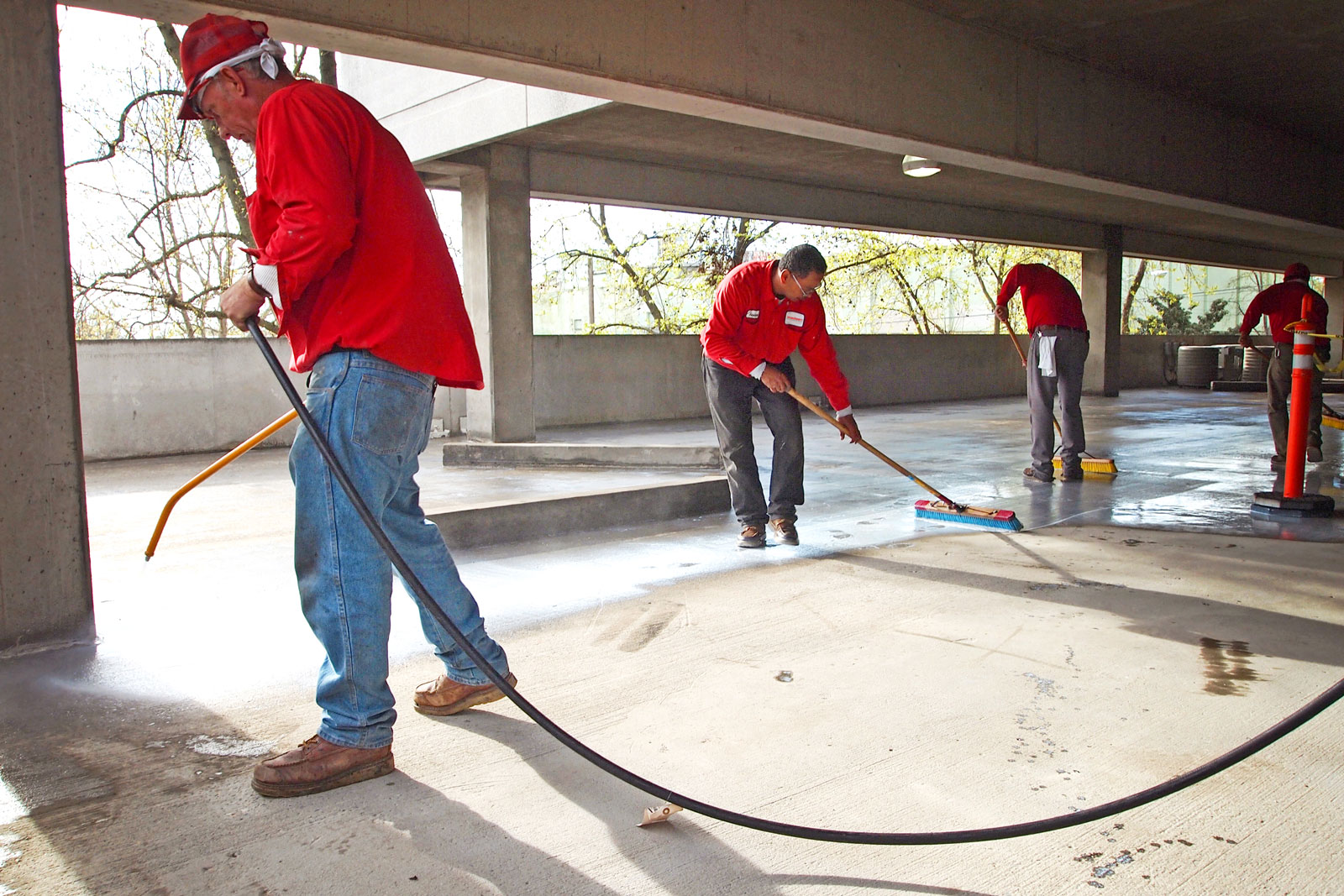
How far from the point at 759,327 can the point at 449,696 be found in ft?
10.2

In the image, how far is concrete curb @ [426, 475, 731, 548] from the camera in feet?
17.8

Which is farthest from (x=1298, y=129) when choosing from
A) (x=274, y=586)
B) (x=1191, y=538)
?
(x=274, y=586)

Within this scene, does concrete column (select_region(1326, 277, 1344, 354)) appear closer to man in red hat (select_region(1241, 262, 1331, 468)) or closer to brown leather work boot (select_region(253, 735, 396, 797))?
man in red hat (select_region(1241, 262, 1331, 468))

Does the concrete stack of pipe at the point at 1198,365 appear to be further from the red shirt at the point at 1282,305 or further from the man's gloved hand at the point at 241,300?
the man's gloved hand at the point at 241,300

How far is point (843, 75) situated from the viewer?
724cm

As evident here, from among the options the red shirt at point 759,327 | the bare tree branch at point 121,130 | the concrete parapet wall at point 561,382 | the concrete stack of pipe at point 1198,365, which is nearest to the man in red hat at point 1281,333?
the red shirt at point 759,327

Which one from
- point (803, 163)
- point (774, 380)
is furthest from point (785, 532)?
point (803, 163)

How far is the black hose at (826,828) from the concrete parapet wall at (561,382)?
9242 millimetres

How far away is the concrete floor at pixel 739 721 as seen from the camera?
2.13 meters

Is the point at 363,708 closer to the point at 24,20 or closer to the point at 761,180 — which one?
the point at 24,20

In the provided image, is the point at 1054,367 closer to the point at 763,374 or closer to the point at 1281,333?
the point at 1281,333

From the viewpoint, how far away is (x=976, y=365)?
2069 cm

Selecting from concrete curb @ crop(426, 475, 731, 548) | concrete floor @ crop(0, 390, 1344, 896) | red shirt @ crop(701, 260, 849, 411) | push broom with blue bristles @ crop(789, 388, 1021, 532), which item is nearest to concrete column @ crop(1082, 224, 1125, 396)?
concrete floor @ crop(0, 390, 1344, 896)

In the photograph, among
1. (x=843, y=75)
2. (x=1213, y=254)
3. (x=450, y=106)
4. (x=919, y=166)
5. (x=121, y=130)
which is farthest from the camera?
(x=1213, y=254)
